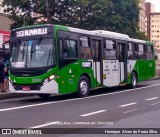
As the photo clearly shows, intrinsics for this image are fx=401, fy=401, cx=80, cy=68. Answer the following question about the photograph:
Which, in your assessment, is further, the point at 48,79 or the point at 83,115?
the point at 48,79

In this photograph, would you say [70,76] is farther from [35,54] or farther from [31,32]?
[31,32]

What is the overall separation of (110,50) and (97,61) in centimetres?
163

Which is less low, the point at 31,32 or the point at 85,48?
the point at 31,32

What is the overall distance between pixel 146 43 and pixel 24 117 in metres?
15.1

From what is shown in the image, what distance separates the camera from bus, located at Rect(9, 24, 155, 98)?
607 inches

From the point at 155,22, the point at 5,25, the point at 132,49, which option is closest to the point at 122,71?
the point at 132,49

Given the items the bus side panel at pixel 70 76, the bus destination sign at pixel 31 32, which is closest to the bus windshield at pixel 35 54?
the bus destination sign at pixel 31 32

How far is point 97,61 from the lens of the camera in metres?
18.5

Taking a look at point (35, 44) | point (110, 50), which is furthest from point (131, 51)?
point (35, 44)

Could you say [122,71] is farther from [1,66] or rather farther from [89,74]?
[1,66]

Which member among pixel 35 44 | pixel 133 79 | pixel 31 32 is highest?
pixel 31 32

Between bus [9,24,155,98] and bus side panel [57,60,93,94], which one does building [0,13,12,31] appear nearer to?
bus [9,24,155,98]

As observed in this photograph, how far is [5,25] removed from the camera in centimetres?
4188

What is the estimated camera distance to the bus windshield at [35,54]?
15.4 m
